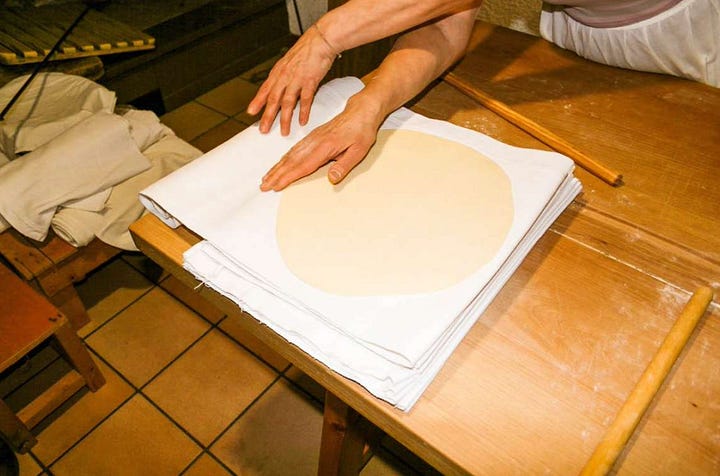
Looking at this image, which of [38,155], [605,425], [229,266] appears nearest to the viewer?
[605,425]

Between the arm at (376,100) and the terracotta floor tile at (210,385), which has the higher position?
the arm at (376,100)

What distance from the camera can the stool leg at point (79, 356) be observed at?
1.09m

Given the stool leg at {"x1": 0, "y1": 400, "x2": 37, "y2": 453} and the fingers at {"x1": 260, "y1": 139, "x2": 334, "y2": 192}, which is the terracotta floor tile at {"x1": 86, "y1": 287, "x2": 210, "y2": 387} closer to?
the stool leg at {"x1": 0, "y1": 400, "x2": 37, "y2": 453}

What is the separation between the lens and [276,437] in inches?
49.0

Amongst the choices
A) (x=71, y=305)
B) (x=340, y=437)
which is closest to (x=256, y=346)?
(x=71, y=305)

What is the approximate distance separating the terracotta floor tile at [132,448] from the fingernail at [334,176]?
0.92 meters

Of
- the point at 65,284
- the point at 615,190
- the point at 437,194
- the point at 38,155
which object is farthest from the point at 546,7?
the point at 65,284

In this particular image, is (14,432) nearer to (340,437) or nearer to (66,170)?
(66,170)

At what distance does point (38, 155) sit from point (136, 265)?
0.56 metres

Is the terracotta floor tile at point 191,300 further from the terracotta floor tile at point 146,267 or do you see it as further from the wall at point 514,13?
the wall at point 514,13

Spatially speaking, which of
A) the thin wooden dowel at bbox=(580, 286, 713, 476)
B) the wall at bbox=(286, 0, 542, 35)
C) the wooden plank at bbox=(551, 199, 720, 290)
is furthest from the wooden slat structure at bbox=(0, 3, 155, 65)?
the thin wooden dowel at bbox=(580, 286, 713, 476)

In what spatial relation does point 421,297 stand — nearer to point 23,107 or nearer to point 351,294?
point 351,294

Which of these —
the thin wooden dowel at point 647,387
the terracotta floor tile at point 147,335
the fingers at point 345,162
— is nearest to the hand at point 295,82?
the fingers at point 345,162

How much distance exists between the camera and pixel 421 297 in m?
0.49
